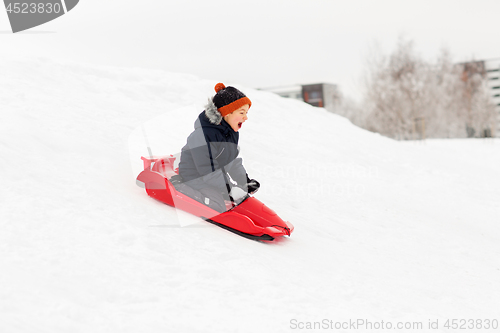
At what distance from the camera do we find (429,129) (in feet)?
124

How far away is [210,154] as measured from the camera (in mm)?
3729

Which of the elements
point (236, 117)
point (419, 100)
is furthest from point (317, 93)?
point (236, 117)

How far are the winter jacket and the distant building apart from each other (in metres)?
39.7

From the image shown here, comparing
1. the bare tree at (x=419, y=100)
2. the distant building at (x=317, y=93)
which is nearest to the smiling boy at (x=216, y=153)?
the bare tree at (x=419, y=100)

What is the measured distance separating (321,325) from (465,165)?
8.88 m

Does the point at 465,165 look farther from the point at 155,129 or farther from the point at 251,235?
the point at 251,235

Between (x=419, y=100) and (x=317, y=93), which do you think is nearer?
(x=419, y=100)

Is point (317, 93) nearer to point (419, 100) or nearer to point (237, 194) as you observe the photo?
point (419, 100)

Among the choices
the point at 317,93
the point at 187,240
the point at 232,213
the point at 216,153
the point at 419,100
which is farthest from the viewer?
the point at 317,93

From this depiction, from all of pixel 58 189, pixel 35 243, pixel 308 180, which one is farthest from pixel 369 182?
pixel 35 243

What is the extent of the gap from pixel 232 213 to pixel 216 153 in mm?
554

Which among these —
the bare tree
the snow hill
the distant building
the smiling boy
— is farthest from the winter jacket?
the distant building

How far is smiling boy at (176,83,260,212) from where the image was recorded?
12.2ft

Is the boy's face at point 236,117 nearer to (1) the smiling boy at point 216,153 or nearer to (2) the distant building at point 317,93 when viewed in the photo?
(1) the smiling boy at point 216,153
